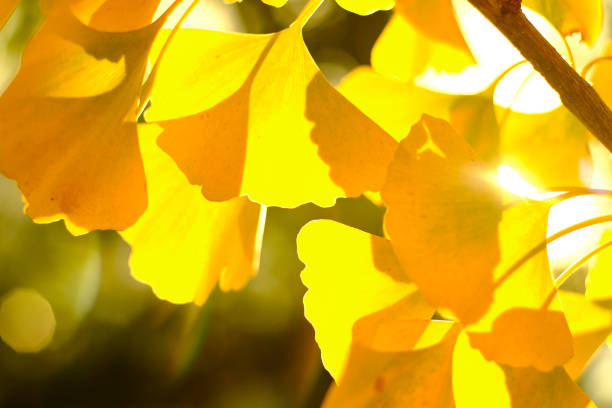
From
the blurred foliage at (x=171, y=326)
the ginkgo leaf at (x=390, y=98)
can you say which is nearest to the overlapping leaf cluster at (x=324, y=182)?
the ginkgo leaf at (x=390, y=98)

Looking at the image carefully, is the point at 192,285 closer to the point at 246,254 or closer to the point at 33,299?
the point at 246,254

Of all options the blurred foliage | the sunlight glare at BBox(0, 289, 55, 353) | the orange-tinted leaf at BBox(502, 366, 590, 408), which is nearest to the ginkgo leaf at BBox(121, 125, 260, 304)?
the orange-tinted leaf at BBox(502, 366, 590, 408)

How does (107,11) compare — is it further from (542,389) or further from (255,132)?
(542,389)

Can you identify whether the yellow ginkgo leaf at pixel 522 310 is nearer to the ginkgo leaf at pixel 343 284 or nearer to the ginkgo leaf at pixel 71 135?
the ginkgo leaf at pixel 343 284

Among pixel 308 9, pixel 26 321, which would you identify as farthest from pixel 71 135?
pixel 26 321

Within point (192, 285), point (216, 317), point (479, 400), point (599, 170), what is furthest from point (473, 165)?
point (216, 317)

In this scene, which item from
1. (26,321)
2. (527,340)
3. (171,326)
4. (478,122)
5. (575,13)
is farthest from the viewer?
(26,321)

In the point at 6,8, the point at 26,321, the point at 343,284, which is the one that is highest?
the point at 6,8

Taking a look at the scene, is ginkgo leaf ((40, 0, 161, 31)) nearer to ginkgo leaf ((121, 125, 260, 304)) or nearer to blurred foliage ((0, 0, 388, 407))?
ginkgo leaf ((121, 125, 260, 304))
